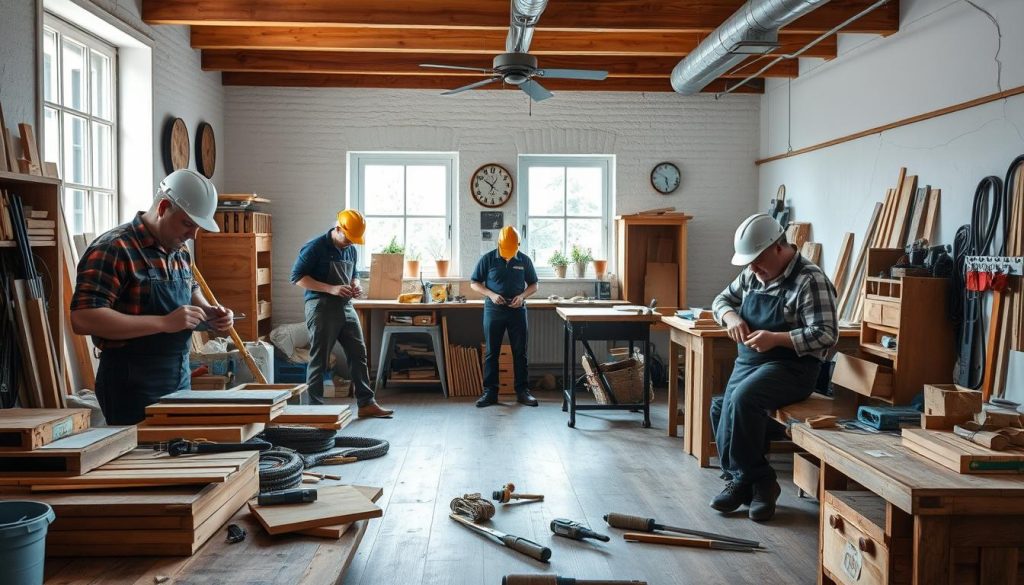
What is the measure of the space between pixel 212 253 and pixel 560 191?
3837mm

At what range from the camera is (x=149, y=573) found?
2.29 meters

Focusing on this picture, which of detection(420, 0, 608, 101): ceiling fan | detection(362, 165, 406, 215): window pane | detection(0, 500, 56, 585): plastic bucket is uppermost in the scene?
detection(420, 0, 608, 101): ceiling fan

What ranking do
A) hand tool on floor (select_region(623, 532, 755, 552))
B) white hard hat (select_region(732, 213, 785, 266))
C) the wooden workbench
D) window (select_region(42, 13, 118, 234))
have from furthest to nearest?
window (select_region(42, 13, 118, 234))
white hard hat (select_region(732, 213, 785, 266))
hand tool on floor (select_region(623, 532, 755, 552))
the wooden workbench

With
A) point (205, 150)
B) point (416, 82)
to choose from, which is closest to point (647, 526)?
point (205, 150)

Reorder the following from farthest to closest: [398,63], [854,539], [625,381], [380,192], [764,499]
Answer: [380,192]
[398,63]
[625,381]
[764,499]
[854,539]

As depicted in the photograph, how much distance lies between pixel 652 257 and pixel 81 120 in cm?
584

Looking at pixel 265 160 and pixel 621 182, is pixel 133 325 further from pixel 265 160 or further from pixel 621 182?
pixel 621 182

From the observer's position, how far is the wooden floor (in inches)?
151

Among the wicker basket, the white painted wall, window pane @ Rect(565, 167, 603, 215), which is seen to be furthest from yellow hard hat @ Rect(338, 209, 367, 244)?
window pane @ Rect(565, 167, 603, 215)

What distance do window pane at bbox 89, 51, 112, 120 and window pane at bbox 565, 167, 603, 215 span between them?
484 centimetres

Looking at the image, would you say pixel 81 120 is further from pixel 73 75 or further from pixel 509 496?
pixel 509 496

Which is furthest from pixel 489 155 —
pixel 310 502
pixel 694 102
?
pixel 310 502

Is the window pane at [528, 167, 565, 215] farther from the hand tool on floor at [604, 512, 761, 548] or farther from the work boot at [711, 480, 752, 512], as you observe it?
the hand tool on floor at [604, 512, 761, 548]

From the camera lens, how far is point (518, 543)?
401cm
